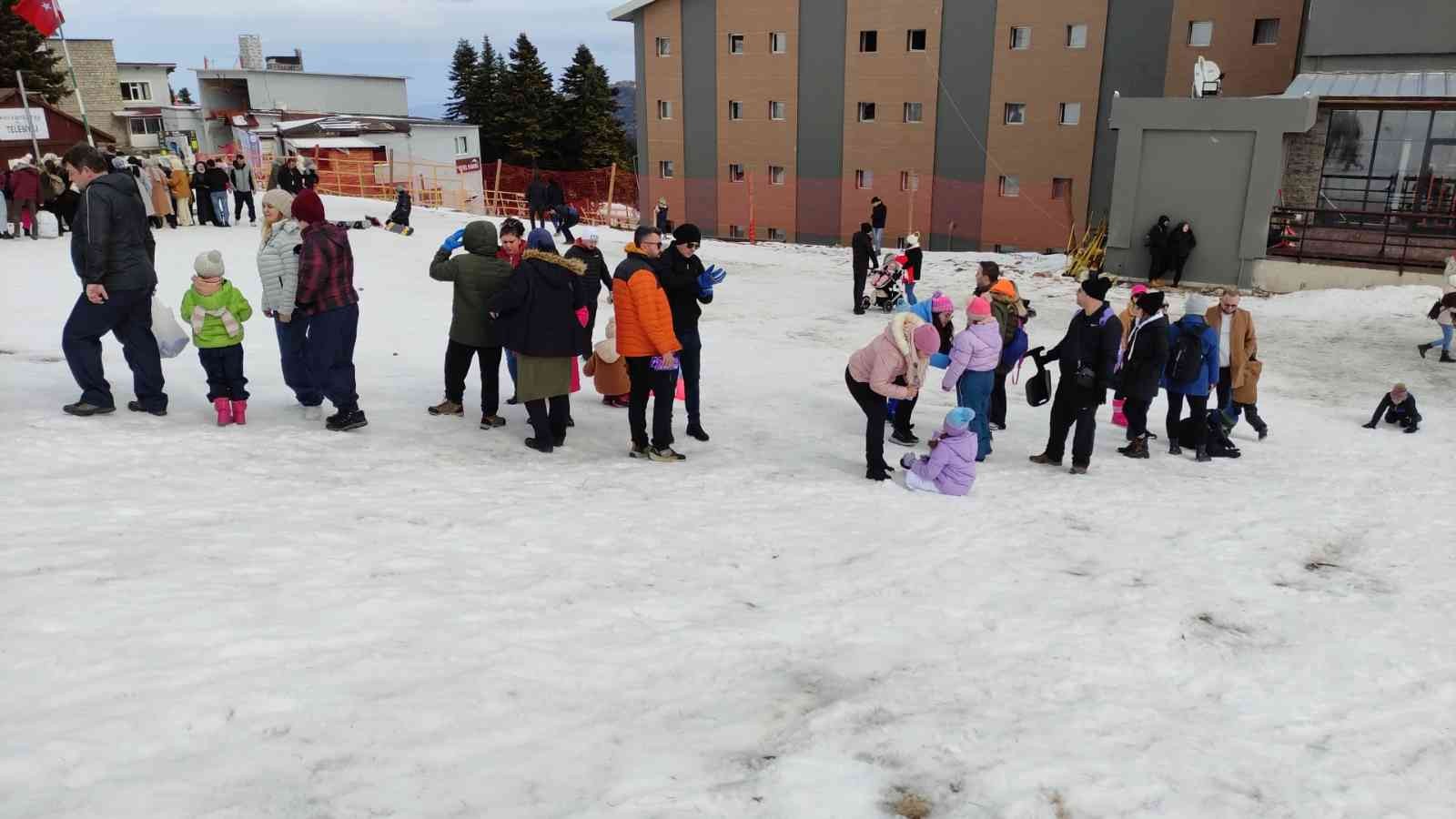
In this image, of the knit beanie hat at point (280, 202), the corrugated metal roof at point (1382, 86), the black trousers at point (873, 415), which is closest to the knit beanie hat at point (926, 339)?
the black trousers at point (873, 415)

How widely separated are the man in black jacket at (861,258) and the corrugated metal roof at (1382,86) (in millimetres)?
10661

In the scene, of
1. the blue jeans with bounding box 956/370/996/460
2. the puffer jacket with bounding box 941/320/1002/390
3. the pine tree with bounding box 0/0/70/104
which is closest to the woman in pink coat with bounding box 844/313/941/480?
the puffer jacket with bounding box 941/320/1002/390

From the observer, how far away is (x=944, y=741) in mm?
3846

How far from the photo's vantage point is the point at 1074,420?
8508 millimetres

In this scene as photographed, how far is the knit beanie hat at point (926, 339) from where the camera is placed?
23.3 feet

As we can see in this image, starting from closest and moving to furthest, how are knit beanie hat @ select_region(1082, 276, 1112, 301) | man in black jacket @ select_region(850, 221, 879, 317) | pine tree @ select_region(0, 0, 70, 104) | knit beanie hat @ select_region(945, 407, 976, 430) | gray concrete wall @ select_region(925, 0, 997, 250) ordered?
knit beanie hat @ select_region(945, 407, 976, 430) < knit beanie hat @ select_region(1082, 276, 1112, 301) < man in black jacket @ select_region(850, 221, 879, 317) < gray concrete wall @ select_region(925, 0, 997, 250) < pine tree @ select_region(0, 0, 70, 104)

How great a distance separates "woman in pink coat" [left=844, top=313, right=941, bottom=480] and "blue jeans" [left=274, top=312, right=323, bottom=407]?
4.42 m

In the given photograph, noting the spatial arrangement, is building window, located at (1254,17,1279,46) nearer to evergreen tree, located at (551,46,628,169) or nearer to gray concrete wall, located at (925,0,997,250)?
gray concrete wall, located at (925,0,997,250)

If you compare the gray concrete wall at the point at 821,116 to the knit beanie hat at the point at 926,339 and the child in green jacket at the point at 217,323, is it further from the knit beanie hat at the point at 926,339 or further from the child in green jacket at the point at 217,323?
the child in green jacket at the point at 217,323

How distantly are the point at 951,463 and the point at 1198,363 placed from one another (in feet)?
10.4

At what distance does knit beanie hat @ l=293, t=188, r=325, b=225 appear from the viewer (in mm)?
6969

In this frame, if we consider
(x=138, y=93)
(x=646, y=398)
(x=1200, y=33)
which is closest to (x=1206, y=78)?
(x=1200, y=33)

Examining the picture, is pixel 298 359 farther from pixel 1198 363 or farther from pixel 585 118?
pixel 585 118

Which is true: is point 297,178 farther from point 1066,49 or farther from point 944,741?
point 1066,49
